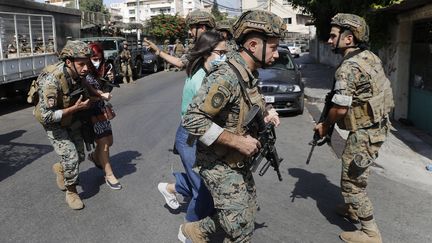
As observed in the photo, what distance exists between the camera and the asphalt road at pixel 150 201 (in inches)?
151

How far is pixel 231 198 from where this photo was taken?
8.53 ft

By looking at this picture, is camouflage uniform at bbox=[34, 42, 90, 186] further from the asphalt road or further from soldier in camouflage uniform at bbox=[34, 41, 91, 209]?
the asphalt road

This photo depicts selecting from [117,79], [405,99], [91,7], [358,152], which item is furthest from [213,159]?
[91,7]

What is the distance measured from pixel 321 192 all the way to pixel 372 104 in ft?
5.48

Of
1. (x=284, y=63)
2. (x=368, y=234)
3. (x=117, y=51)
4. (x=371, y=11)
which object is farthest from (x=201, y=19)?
(x=117, y=51)

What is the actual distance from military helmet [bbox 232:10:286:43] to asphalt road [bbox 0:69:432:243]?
1939 mm

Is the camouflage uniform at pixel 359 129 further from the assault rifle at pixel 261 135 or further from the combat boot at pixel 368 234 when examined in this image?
the assault rifle at pixel 261 135

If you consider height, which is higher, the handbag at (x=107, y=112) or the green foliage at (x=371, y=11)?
the green foliage at (x=371, y=11)

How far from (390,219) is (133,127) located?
560 centimetres

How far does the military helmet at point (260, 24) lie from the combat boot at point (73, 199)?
2678 mm

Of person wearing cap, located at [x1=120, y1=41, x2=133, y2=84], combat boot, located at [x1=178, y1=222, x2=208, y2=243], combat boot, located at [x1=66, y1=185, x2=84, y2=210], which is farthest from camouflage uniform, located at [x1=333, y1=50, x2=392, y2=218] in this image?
person wearing cap, located at [x1=120, y1=41, x2=133, y2=84]

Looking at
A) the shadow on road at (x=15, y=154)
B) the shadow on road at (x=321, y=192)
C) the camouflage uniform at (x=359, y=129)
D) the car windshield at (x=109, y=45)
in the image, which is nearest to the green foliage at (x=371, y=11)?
the shadow on road at (x=321, y=192)

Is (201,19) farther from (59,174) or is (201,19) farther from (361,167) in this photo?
(59,174)

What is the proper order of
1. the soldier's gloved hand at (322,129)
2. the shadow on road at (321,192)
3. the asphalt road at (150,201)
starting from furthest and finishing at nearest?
the shadow on road at (321,192) < the asphalt road at (150,201) < the soldier's gloved hand at (322,129)
